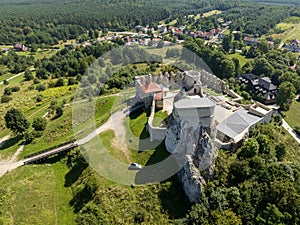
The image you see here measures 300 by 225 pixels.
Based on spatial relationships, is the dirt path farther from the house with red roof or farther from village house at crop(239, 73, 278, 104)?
village house at crop(239, 73, 278, 104)

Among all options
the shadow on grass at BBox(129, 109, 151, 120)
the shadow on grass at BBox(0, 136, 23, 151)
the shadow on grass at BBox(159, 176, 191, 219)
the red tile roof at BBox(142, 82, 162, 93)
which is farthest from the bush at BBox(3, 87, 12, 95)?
the shadow on grass at BBox(159, 176, 191, 219)

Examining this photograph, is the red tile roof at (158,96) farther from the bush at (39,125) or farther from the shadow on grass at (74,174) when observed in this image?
the bush at (39,125)

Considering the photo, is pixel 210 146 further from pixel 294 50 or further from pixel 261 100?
pixel 294 50

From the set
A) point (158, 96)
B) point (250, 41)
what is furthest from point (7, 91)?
point (250, 41)

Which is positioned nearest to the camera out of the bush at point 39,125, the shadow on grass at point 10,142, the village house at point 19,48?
the shadow on grass at point 10,142

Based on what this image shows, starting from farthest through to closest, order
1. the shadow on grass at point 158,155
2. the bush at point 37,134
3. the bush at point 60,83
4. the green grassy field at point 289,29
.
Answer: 1. the green grassy field at point 289,29
2. the bush at point 60,83
3. the bush at point 37,134
4. the shadow on grass at point 158,155

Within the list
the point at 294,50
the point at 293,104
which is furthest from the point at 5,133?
the point at 294,50

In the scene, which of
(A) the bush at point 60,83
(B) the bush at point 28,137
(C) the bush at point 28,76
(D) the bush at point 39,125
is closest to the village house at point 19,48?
(C) the bush at point 28,76
